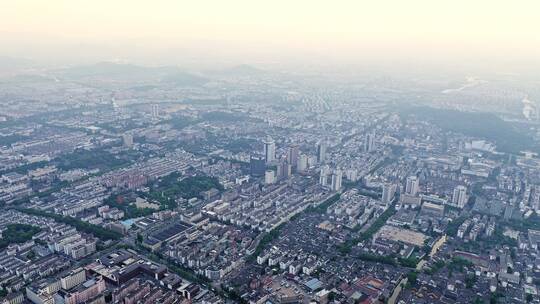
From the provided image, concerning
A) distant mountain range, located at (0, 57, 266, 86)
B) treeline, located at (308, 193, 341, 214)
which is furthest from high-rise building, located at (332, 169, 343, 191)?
distant mountain range, located at (0, 57, 266, 86)

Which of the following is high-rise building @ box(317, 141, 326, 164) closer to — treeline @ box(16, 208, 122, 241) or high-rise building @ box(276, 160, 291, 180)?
high-rise building @ box(276, 160, 291, 180)

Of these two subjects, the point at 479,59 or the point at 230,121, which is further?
the point at 479,59

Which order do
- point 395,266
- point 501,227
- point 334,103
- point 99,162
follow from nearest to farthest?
point 395,266
point 501,227
point 99,162
point 334,103

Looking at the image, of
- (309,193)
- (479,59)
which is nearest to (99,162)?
(309,193)

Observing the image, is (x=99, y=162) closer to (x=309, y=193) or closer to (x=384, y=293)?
(x=309, y=193)

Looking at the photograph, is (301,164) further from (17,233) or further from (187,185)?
(17,233)
